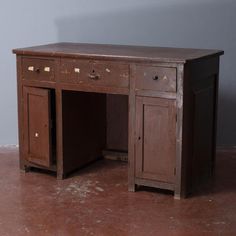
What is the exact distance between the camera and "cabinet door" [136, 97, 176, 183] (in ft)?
10.3

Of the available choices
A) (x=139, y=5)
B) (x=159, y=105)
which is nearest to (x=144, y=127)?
(x=159, y=105)

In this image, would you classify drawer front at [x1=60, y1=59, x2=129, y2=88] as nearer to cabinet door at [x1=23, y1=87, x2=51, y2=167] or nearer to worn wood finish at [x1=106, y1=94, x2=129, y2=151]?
cabinet door at [x1=23, y1=87, x2=51, y2=167]

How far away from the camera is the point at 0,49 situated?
167 inches

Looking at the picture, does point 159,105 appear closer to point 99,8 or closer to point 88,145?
point 88,145

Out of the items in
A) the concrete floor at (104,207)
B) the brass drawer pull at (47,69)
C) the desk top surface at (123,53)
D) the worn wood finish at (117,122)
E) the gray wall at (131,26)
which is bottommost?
the concrete floor at (104,207)

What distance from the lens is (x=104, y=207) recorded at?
10.2 feet

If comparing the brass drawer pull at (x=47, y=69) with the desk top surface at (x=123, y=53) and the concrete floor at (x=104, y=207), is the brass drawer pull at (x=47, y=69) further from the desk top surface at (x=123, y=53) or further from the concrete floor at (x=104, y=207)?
the concrete floor at (x=104, y=207)

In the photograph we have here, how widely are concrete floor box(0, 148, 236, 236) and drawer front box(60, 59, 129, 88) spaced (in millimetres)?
644

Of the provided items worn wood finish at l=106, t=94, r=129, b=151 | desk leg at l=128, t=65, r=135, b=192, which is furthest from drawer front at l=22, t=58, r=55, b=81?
worn wood finish at l=106, t=94, r=129, b=151

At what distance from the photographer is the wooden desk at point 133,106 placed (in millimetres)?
3113

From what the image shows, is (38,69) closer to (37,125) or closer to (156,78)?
(37,125)

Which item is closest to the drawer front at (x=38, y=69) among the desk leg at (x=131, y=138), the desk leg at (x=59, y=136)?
the desk leg at (x=59, y=136)

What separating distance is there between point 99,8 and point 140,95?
3.92ft

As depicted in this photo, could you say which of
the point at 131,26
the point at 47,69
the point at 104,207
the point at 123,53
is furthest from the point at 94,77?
the point at 131,26
